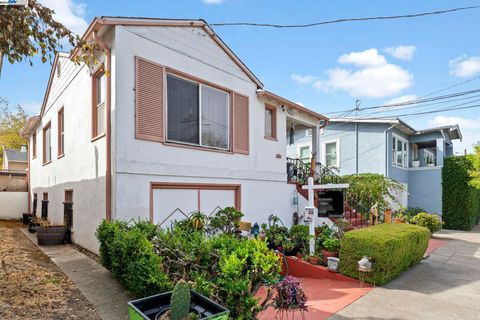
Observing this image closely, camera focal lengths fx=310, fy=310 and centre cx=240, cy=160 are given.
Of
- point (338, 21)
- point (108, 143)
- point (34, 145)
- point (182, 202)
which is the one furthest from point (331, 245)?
point (34, 145)

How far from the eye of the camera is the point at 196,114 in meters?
8.09

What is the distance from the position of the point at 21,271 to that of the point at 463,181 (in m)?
19.0

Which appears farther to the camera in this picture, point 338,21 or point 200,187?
point 338,21

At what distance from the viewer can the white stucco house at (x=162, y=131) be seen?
6.54 metres

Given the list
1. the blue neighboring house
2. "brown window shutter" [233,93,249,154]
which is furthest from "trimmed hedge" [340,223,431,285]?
the blue neighboring house

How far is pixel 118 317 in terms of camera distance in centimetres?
397

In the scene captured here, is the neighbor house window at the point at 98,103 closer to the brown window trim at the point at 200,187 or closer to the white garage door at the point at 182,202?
the brown window trim at the point at 200,187

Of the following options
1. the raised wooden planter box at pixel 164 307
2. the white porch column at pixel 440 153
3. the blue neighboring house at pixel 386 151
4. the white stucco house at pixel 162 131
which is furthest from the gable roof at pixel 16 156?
the white porch column at pixel 440 153

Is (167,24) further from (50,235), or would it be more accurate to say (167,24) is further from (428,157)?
(428,157)

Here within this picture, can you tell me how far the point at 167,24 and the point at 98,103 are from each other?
254 centimetres

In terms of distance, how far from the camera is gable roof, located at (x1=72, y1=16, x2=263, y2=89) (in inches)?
253

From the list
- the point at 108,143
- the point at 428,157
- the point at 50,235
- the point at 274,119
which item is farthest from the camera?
the point at 428,157

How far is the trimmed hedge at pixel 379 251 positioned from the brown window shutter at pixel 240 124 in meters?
4.04

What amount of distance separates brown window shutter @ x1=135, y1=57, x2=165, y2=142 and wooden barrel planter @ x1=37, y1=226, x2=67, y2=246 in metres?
4.06
